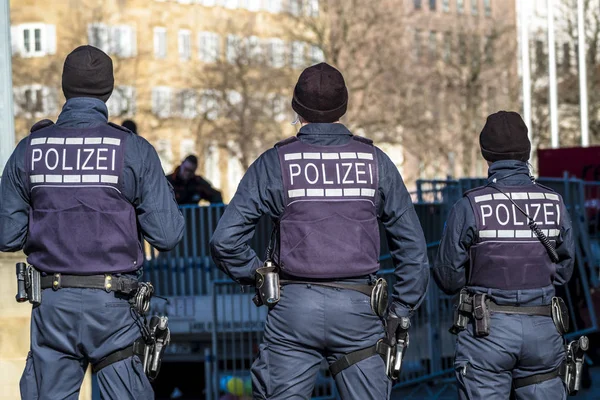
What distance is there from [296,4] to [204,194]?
87.4 ft

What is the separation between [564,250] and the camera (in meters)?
6.62

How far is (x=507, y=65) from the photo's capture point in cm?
4369

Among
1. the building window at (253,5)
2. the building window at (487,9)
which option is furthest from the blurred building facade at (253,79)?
the building window at (253,5)

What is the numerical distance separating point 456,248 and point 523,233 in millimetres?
339

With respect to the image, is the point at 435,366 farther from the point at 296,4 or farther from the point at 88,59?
the point at 296,4

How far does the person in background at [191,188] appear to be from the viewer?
14281 millimetres

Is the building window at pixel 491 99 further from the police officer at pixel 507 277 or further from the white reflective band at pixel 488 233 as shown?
the white reflective band at pixel 488 233

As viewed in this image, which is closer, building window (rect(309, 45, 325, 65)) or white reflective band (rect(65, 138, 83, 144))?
white reflective band (rect(65, 138, 83, 144))

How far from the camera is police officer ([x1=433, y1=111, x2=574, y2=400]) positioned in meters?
6.30

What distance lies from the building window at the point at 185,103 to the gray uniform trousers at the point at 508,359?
118 feet

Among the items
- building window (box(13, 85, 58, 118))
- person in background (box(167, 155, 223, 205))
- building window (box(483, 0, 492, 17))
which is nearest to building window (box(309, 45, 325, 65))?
building window (box(13, 85, 58, 118))

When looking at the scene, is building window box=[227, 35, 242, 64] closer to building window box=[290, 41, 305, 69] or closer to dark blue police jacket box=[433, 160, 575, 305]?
building window box=[290, 41, 305, 69]

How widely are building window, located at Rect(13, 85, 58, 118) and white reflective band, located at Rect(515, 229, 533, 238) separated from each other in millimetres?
32800

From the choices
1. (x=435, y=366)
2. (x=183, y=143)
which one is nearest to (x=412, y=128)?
(x=183, y=143)
